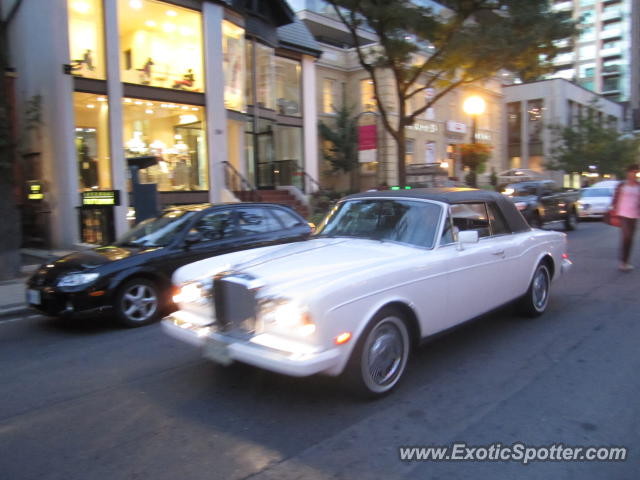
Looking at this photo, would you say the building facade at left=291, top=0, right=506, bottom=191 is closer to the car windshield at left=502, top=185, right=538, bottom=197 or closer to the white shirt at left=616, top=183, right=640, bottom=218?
the car windshield at left=502, top=185, right=538, bottom=197

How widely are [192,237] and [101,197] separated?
6.41 meters

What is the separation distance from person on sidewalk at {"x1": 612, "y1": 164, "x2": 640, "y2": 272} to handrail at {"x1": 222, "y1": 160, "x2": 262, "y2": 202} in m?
10.4

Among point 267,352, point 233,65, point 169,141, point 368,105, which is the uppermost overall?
point 368,105

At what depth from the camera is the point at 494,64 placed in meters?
14.7

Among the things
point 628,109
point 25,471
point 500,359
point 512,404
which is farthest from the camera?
point 628,109

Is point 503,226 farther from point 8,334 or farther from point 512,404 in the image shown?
point 8,334

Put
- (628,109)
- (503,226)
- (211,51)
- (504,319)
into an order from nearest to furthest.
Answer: (503,226) < (504,319) < (211,51) < (628,109)

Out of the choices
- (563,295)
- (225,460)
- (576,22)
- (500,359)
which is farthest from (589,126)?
(225,460)

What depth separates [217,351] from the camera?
12.1 feet

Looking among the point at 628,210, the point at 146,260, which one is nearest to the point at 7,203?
the point at 146,260

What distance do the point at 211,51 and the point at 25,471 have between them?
1501cm

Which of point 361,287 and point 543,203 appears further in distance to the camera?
point 543,203

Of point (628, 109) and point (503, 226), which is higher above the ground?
point (628, 109)

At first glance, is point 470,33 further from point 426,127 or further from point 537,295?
point 426,127
